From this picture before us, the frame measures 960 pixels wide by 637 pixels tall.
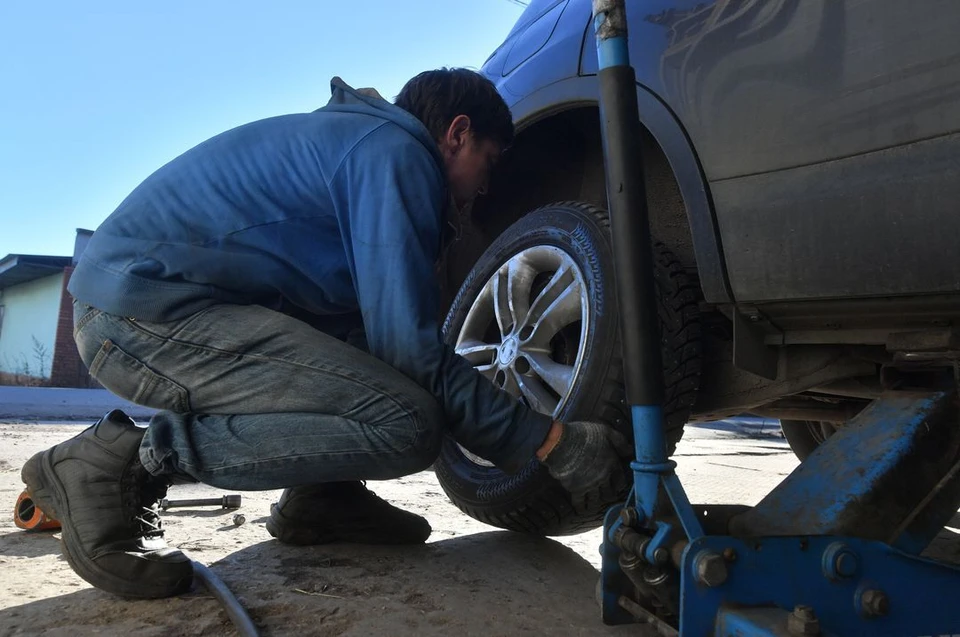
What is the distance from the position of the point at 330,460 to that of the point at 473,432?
0.30 metres

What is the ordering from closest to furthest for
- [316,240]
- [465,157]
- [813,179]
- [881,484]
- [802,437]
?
1. [881,484]
2. [813,179]
3. [316,240]
4. [465,157]
5. [802,437]

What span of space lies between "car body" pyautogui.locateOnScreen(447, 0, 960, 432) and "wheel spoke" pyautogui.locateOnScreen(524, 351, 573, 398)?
33 cm

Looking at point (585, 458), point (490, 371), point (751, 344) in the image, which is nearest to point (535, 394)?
point (490, 371)

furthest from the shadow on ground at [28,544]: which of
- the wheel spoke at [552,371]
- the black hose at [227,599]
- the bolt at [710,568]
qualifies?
the bolt at [710,568]

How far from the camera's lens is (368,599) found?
1.47 meters

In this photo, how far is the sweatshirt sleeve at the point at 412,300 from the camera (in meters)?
1.44

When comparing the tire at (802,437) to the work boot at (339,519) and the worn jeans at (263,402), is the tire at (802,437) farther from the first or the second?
the worn jeans at (263,402)

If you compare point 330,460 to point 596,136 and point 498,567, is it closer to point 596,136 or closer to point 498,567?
point 498,567

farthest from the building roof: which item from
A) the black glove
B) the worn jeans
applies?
the black glove

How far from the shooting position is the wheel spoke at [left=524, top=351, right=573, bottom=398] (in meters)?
1.77

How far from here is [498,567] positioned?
1.75m

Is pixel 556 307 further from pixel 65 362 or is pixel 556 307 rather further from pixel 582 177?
pixel 65 362

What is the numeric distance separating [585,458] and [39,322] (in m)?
20.7

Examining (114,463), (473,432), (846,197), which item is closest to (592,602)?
(473,432)
